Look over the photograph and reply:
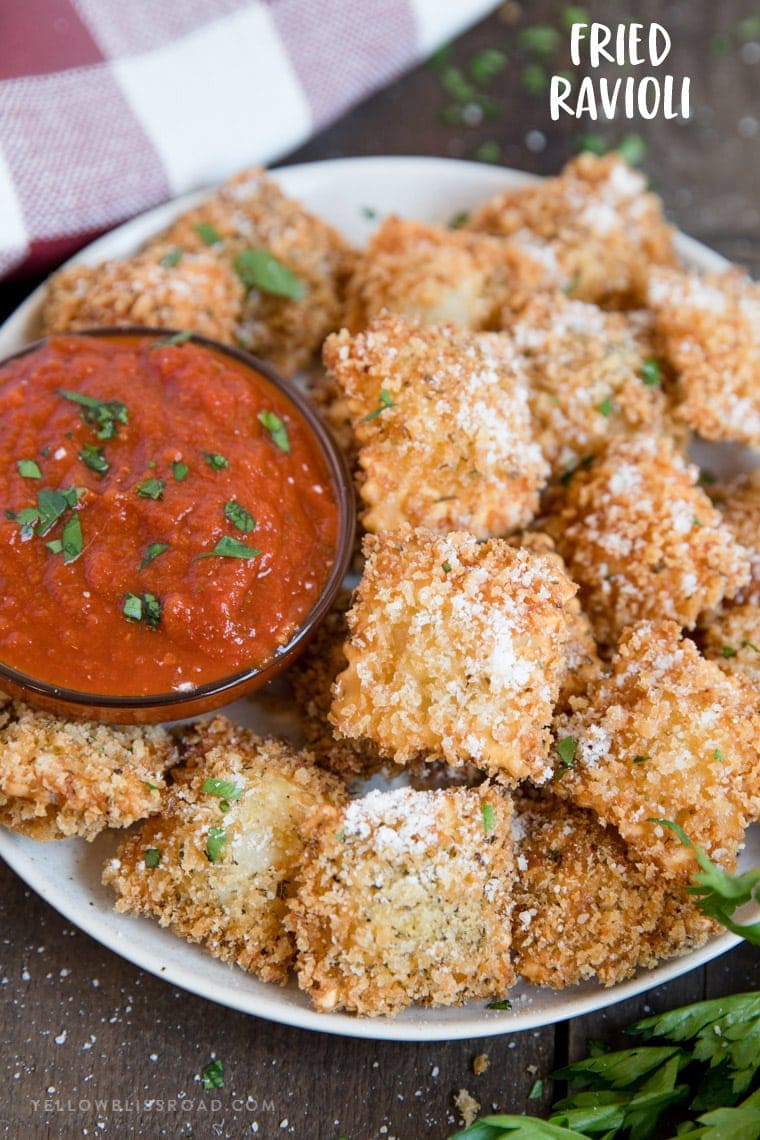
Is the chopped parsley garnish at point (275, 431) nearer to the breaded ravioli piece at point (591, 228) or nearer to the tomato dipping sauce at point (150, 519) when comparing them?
the tomato dipping sauce at point (150, 519)

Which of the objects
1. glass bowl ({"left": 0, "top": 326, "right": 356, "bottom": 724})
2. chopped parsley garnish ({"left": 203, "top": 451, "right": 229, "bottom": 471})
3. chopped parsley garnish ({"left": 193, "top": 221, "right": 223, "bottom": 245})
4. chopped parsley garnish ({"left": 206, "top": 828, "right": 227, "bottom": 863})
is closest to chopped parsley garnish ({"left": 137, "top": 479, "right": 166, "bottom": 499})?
chopped parsley garnish ({"left": 203, "top": 451, "right": 229, "bottom": 471})

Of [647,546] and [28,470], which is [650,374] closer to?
[647,546]

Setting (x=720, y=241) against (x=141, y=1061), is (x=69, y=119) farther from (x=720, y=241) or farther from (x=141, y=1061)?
(x=141, y=1061)

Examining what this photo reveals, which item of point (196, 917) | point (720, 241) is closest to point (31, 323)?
point (196, 917)

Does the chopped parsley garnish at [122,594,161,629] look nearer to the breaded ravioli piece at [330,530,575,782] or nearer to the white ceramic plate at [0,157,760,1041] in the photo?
the breaded ravioli piece at [330,530,575,782]

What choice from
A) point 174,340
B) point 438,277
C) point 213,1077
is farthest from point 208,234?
point 213,1077

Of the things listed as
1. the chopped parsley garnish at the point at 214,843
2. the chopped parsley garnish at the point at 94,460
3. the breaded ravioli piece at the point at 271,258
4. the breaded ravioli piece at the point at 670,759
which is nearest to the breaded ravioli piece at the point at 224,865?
the chopped parsley garnish at the point at 214,843
